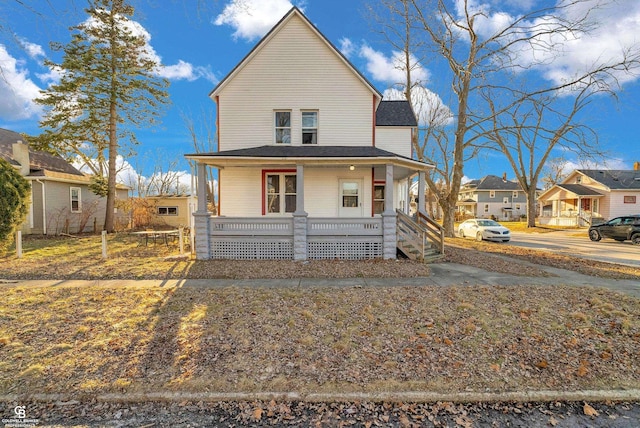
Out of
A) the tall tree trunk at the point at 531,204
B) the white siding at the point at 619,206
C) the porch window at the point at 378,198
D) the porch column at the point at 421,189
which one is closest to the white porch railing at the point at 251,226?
the porch window at the point at 378,198

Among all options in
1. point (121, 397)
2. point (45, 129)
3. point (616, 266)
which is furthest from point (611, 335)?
point (45, 129)

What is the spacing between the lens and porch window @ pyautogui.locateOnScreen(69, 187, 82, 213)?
771 inches

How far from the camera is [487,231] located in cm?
1923

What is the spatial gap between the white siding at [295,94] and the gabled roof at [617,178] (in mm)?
32305

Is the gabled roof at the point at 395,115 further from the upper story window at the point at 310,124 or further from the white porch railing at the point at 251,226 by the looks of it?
the white porch railing at the point at 251,226

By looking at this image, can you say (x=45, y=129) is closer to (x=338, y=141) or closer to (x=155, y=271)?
(x=155, y=271)

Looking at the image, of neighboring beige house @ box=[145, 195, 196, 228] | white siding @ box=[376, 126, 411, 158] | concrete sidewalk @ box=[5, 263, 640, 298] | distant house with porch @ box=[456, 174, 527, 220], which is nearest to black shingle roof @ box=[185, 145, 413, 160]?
white siding @ box=[376, 126, 411, 158]

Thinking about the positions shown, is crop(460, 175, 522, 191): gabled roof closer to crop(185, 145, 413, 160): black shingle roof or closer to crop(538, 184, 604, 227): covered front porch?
crop(538, 184, 604, 227): covered front porch

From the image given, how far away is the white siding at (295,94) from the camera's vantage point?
1295cm

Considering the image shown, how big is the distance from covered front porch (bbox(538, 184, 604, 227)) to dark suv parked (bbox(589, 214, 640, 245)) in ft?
37.7

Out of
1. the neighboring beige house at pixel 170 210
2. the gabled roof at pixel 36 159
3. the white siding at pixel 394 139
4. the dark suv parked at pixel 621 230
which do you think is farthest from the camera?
the neighboring beige house at pixel 170 210

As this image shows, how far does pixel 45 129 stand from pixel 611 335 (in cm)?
2769

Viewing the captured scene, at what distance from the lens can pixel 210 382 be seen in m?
3.44
